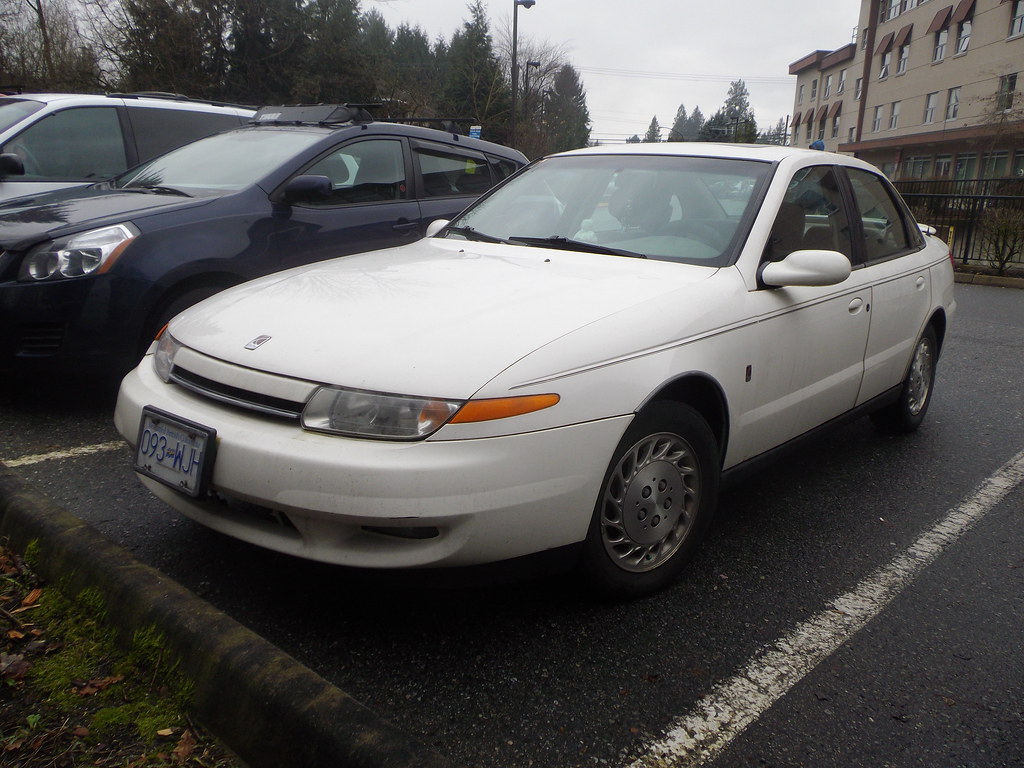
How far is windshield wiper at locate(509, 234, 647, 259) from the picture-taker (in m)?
3.32

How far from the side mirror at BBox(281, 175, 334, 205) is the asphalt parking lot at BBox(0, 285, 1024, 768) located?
1760 mm

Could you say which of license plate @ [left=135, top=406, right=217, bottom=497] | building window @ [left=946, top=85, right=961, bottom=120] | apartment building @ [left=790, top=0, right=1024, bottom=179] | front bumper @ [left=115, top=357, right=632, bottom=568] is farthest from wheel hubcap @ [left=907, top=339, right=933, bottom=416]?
building window @ [left=946, top=85, right=961, bottom=120]

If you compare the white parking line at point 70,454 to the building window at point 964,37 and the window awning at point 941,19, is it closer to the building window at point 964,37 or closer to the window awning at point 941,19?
the building window at point 964,37

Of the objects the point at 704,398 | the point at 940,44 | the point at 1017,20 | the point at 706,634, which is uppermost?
the point at 1017,20

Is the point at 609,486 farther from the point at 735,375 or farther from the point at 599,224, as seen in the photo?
the point at 599,224

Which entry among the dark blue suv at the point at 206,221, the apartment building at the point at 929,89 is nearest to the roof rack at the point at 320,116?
the dark blue suv at the point at 206,221

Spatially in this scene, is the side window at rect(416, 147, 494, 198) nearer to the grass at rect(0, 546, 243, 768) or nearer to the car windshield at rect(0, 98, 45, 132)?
the car windshield at rect(0, 98, 45, 132)

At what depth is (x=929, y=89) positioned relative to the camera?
37.8m

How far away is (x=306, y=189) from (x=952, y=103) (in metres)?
38.8

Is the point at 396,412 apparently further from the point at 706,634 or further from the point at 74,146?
the point at 74,146

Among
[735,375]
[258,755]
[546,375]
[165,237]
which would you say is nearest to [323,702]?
[258,755]

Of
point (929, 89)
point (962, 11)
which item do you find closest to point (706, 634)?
point (962, 11)

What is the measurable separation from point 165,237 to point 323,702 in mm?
3207

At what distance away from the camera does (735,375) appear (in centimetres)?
297
